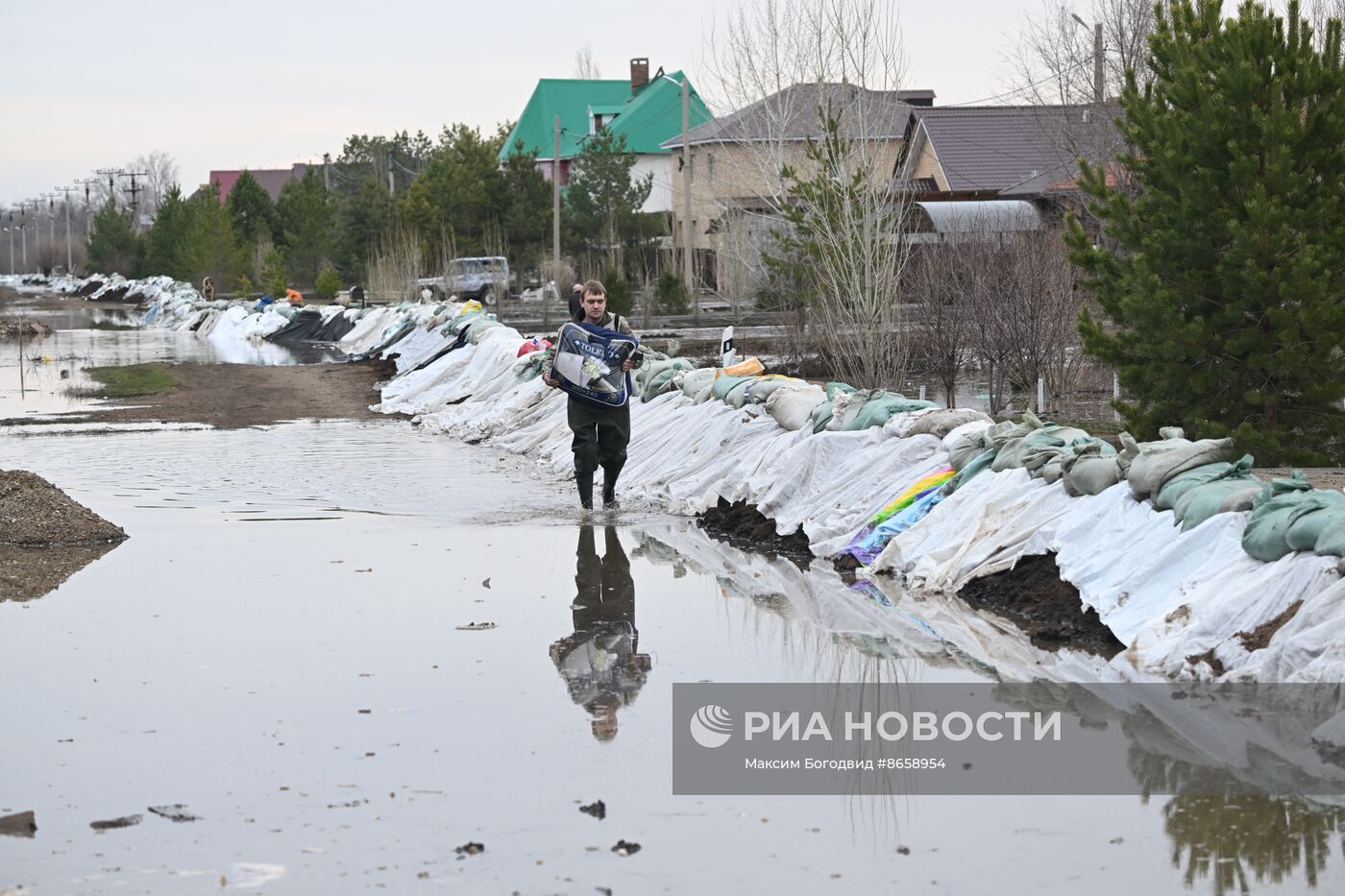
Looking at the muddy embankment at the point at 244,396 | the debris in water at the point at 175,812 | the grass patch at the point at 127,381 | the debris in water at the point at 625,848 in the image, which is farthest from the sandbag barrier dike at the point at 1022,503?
the grass patch at the point at 127,381

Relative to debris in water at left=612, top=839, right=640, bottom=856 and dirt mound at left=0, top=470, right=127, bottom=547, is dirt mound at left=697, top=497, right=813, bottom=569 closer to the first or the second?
dirt mound at left=0, top=470, right=127, bottom=547

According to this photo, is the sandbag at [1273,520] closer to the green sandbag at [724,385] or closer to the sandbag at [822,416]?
the sandbag at [822,416]

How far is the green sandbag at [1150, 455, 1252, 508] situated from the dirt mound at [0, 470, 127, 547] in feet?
21.5

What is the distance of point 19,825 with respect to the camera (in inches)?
192

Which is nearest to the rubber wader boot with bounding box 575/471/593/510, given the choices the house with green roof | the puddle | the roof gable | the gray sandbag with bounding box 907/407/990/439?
the gray sandbag with bounding box 907/407/990/439

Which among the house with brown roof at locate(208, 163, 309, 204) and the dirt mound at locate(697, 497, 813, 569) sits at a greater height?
the house with brown roof at locate(208, 163, 309, 204)

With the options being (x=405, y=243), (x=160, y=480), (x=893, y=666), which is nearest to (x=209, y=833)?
(x=893, y=666)

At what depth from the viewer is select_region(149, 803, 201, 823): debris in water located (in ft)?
16.2

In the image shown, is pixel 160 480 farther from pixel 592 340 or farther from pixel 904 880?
pixel 904 880

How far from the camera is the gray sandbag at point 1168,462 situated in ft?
25.0

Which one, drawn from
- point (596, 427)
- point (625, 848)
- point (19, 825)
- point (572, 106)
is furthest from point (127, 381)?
point (572, 106)

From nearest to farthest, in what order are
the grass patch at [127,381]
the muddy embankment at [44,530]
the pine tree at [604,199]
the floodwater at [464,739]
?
the floodwater at [464,739] → the muddy embankment at [44,530] → the grass patch at [127,381] → the pine tree at [604,199]

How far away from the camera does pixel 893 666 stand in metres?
6.72

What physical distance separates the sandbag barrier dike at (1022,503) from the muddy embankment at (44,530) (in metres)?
3.90
